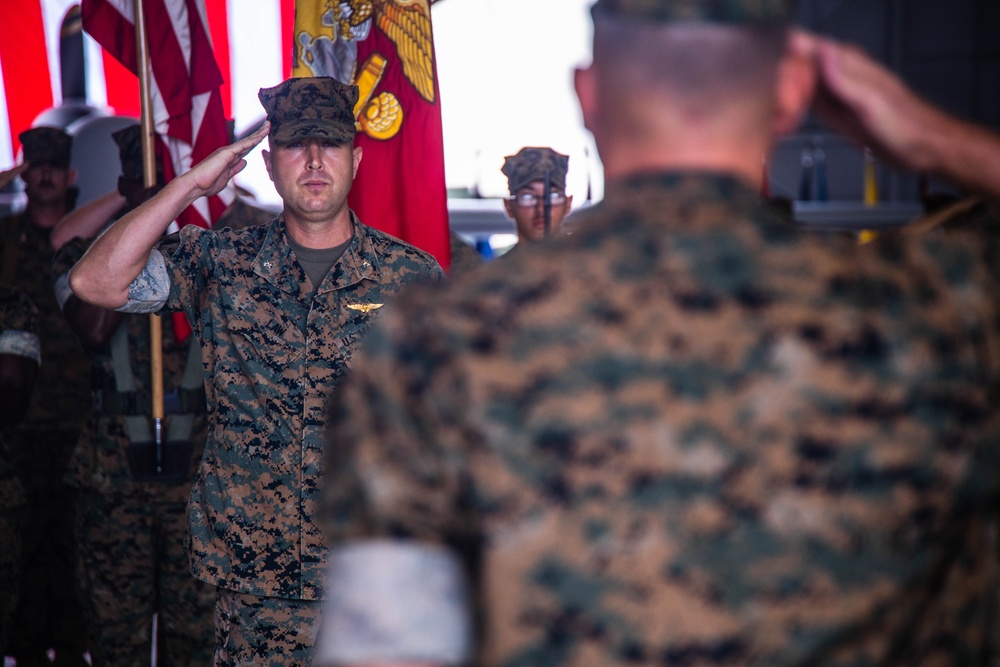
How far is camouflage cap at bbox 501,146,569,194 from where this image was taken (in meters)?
3.84

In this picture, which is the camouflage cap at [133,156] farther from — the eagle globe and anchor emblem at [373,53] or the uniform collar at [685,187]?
the uniform collar at [685,187]

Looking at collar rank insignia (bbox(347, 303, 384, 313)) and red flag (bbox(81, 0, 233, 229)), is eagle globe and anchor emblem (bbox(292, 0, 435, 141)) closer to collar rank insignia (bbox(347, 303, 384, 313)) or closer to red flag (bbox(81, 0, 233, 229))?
red flag (bbox(81, 0, 233, 229))

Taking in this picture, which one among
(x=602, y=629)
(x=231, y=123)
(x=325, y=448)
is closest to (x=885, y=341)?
(x=602, y=629)

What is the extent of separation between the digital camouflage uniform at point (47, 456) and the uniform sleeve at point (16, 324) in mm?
817

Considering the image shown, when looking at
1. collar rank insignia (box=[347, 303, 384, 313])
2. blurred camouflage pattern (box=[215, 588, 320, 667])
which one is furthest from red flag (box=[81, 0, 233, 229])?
blurred camouflage pattern (box=[215, 588, 320, 667])

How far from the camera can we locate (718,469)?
833 mm

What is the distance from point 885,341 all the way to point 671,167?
22cm

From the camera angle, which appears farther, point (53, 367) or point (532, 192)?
point (53, 367)

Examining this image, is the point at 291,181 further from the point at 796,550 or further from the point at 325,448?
the point at 796,550

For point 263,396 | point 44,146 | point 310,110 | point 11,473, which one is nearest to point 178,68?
point 310,110

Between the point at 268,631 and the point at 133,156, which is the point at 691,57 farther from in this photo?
the point at 133,156

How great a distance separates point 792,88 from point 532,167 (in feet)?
9.77

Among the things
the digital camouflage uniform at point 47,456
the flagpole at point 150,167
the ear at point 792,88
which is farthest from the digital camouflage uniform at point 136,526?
the ear at point 792,88

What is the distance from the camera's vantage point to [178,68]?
137 inches
